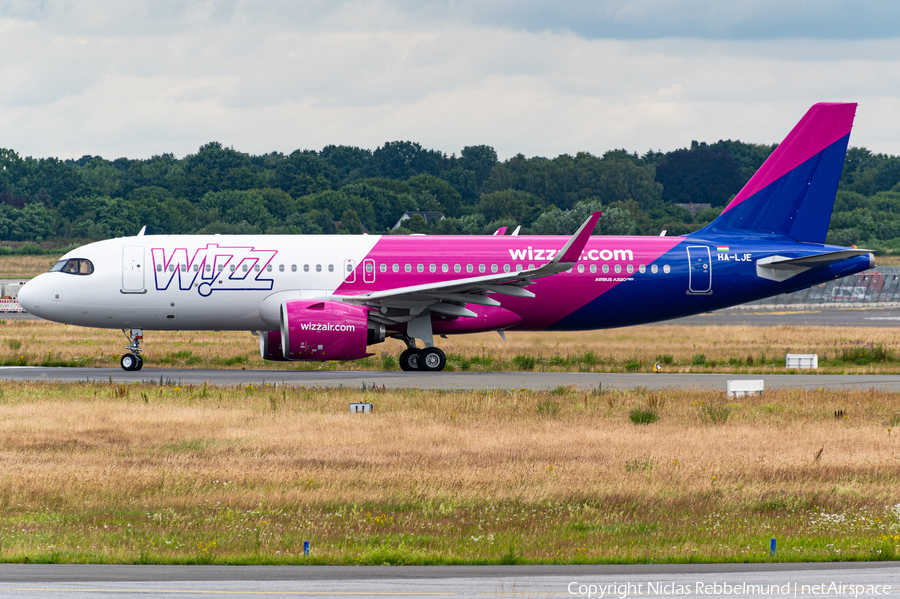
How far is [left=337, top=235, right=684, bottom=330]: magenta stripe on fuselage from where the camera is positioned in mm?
33469

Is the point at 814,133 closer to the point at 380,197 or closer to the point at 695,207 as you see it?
the point at 380,197

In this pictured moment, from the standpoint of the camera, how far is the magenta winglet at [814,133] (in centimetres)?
3512

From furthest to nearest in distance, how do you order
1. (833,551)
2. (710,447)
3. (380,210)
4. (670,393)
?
(380,210) → (670,393) → (710,447) → (833,551)

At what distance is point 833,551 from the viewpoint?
12734mm

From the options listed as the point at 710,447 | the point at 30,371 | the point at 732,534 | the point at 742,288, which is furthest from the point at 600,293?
the point at 732,534

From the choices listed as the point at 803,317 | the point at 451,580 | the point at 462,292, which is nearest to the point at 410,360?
the point at 462,292

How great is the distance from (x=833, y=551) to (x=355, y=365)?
25.7 meters

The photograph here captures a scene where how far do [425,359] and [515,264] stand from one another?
13.8 ft

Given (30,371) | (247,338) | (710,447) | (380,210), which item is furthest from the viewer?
(380,210)

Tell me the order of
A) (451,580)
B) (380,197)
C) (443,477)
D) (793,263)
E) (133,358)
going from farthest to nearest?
(380,197)
(793,263)
(133,358)
(443,477)
(451,580)

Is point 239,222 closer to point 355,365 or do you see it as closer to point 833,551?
point 355,365

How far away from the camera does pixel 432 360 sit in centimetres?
3356

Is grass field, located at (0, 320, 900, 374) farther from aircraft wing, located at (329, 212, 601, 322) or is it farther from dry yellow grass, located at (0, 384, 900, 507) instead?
dry yellow grass, located at (0, 384, 900, 507)

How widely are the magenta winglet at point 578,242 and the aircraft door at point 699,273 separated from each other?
5.61m
